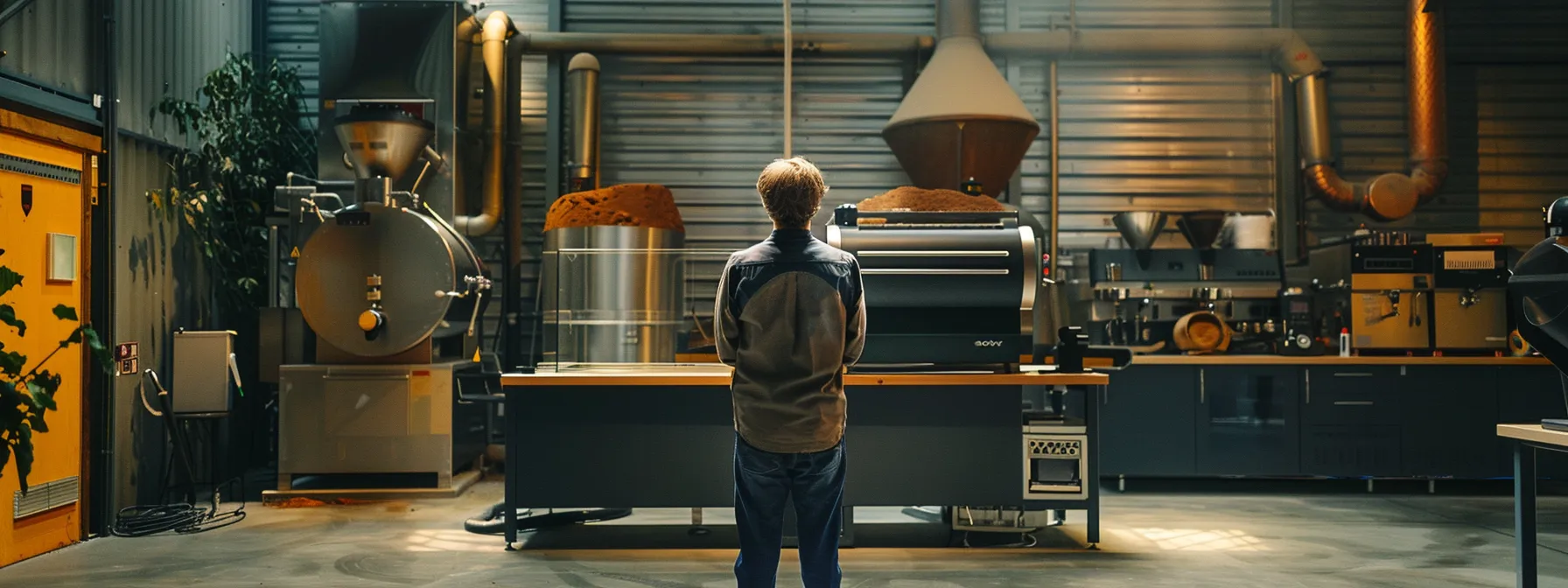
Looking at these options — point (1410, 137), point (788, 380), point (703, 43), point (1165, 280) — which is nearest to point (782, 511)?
point (788, 380)

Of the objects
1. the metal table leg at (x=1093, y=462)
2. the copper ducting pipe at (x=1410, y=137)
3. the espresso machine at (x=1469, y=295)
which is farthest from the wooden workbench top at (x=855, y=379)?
the copper ducting pipe at (x=1410, y=137)

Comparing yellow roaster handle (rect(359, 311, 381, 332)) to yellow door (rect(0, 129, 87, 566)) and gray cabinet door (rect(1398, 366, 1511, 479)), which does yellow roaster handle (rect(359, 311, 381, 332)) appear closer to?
yellow door (rect(0, 129, 87, 566))

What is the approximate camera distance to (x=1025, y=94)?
7750mm

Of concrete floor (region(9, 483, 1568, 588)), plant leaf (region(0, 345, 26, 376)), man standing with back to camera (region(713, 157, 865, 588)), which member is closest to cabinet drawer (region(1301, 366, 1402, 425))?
concrete floor (region(9, 483, 1568, 588))

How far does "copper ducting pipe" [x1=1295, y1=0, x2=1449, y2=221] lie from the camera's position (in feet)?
22.9

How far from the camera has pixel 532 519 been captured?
4.88m

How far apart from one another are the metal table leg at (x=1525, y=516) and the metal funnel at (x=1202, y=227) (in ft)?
12.5

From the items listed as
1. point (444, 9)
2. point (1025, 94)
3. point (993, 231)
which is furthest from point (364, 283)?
point (1025, 94)

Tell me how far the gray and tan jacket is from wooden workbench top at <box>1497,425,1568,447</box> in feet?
6.63

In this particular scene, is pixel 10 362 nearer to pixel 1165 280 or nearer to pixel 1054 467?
pixel 1054 467

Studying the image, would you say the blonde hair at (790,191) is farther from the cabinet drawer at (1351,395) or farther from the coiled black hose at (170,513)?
the cabinet drawer at (1351,395)

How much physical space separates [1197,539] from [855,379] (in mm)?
1860

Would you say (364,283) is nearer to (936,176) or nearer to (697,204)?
(697,204)

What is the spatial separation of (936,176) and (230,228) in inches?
176
